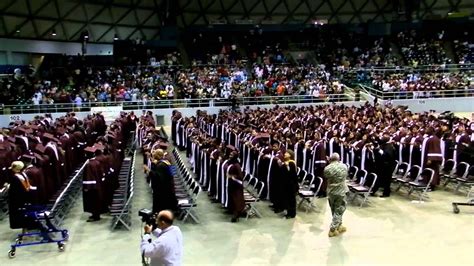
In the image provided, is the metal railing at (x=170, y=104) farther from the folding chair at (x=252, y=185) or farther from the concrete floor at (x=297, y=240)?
the concrete floor at (x=297, y=240)

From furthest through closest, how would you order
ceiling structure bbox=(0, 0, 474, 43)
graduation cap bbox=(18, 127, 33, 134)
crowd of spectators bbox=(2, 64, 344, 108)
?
1. ceiling structure bbox=(0, 0, 474, 43)
2. crowd of spectators bbox=(2, 64, 344, 108)
3. graduation cap bbox=(18, 127, 33, 134)

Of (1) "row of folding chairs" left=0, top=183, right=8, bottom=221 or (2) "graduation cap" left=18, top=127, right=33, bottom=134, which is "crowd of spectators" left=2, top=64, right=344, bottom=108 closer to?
(2) "graduation cap" left=18, top=127, right=33, bottom=134

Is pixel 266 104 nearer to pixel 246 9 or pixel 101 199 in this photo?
pixel 246 9

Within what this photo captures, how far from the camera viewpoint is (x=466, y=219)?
1092cm

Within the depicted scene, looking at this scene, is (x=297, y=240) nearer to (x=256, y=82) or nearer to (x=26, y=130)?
(x=26, y=130)

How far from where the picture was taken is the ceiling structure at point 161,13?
35.4 m

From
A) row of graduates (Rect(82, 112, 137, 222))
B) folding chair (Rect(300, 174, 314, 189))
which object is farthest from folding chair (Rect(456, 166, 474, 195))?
row of graduates (Rect(82, 112, 137, 222))

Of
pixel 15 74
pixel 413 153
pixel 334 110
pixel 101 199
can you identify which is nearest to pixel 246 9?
pixel 15 74

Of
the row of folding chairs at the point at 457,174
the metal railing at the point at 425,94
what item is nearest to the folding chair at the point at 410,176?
the row of folding chairs at the point at 457,174

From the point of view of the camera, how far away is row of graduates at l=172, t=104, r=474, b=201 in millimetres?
13422

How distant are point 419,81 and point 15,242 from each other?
29.6m

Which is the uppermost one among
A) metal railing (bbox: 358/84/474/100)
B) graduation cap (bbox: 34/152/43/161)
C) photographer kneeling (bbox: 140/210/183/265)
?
metal railing (bbox: 358/84/474/100)

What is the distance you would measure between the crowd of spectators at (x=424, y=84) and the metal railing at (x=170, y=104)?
2.68 meters

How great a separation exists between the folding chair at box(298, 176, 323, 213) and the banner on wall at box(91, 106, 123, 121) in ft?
58.5
